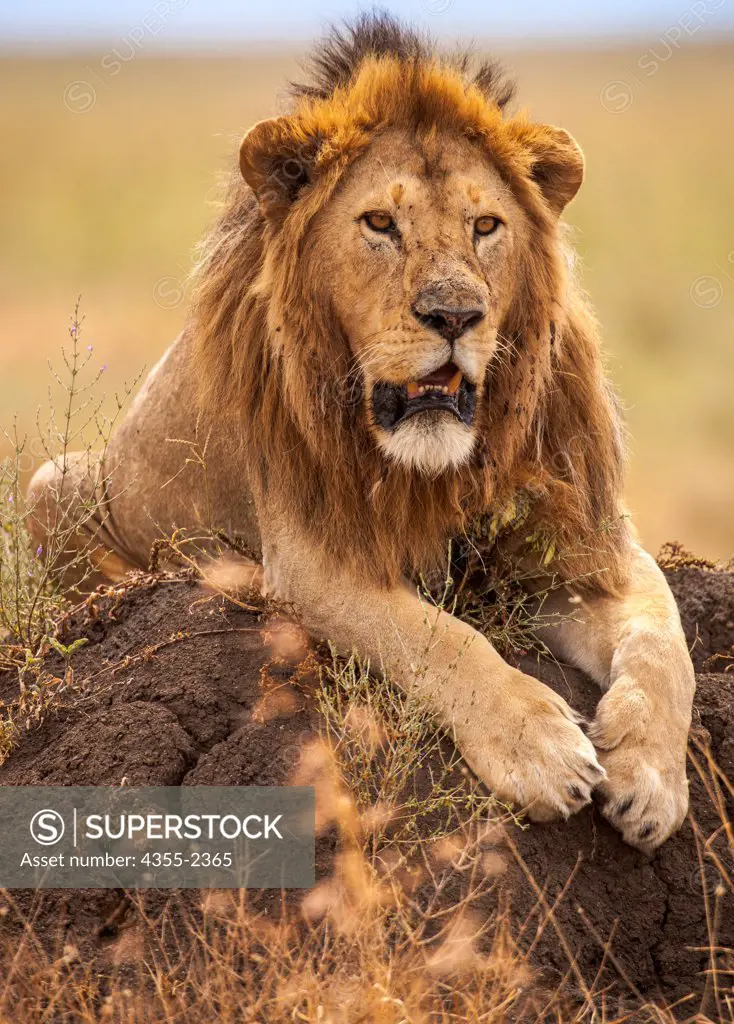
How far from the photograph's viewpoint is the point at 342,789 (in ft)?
13.8

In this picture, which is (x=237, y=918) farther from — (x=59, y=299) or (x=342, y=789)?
(x=59, y=299)

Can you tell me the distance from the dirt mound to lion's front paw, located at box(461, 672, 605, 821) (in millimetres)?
143

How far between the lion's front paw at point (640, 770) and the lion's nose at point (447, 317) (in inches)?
50.9

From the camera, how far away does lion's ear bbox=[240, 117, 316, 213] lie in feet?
14.8

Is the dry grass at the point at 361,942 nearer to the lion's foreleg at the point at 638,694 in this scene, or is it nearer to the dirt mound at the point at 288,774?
the dirt mound at the point at 288,774

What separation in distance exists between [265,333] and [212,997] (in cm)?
220

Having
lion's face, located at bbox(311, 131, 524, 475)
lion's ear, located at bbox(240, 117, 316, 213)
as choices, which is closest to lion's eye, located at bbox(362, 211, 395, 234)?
lion's face, located at bbox(311, 131, 524, 475)

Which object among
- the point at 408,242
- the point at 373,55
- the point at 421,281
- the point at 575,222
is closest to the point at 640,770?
the point at 421,281

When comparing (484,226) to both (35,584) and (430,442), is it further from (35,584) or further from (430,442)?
(35,584)

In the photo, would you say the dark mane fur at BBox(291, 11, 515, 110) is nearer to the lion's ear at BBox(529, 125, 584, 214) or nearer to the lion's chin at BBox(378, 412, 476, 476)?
the lion's ear at BBox(529, 125, 584, 214)

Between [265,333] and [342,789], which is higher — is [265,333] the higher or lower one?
the higher one

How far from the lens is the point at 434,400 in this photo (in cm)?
435

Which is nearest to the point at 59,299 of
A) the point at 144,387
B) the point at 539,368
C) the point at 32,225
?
the point at 32,225

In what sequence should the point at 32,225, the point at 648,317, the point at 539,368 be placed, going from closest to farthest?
1. the point at 539,368
2. the point at 648,317
3. the point at 32,225
